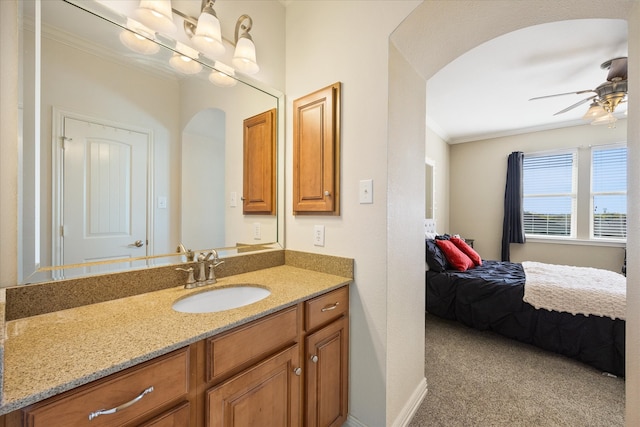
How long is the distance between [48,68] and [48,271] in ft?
2.38

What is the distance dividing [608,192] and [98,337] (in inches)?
225

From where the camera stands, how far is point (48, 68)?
3.08 feet

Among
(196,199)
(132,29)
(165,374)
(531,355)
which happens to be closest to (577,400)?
(531,355)

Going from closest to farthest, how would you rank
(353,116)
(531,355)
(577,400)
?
(353,116) < (577,400) < (531,355)

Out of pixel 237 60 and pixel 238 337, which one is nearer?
pixel 238 337

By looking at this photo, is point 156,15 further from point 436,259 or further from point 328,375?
point 436,259

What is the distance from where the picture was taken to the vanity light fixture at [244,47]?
143 cm

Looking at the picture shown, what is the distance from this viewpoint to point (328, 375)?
1.29 meters

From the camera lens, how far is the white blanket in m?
1.97

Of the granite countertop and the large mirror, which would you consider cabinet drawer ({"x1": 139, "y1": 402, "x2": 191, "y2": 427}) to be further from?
the large mirror

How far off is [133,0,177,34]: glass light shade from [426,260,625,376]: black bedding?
2910 mm

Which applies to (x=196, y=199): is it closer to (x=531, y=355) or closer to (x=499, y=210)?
(x=531, y=355)

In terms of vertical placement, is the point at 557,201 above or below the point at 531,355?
above

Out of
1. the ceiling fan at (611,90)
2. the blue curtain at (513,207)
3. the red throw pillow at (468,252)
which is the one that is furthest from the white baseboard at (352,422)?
the blue curtain at (513,207)
